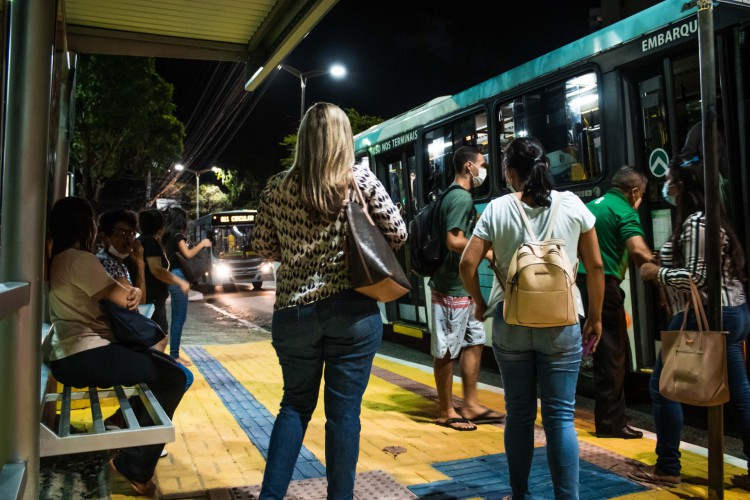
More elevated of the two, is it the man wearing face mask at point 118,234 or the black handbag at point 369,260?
the man wearing face mask at point 118,234

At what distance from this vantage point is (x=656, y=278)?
12.6ft

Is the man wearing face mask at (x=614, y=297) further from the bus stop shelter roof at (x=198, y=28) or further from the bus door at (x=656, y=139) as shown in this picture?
the bus stop shelter roof at (x=198, y=28)

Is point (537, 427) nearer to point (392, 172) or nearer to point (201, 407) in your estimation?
point (201, 407)

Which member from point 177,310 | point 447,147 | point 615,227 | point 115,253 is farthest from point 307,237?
point 447,147

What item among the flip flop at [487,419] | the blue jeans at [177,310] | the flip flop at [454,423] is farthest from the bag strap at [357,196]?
the blue jeans at [177,310]

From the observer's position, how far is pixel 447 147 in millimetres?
8164

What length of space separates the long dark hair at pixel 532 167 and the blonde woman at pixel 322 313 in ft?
2.54

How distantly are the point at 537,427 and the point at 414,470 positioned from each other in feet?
4.35

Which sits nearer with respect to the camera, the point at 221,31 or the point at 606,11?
the point at 221,31

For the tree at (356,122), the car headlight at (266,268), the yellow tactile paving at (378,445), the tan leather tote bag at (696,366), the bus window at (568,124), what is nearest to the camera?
the tan leather tote bag at (696,366)

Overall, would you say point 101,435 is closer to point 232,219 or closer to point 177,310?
point 177,310

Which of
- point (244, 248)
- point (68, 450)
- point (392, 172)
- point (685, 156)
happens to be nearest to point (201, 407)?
point (68, 450)

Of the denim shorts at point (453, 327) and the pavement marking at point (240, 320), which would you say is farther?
the pavement marking at point (240, 320)

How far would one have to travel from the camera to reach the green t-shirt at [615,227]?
14.8 ft
